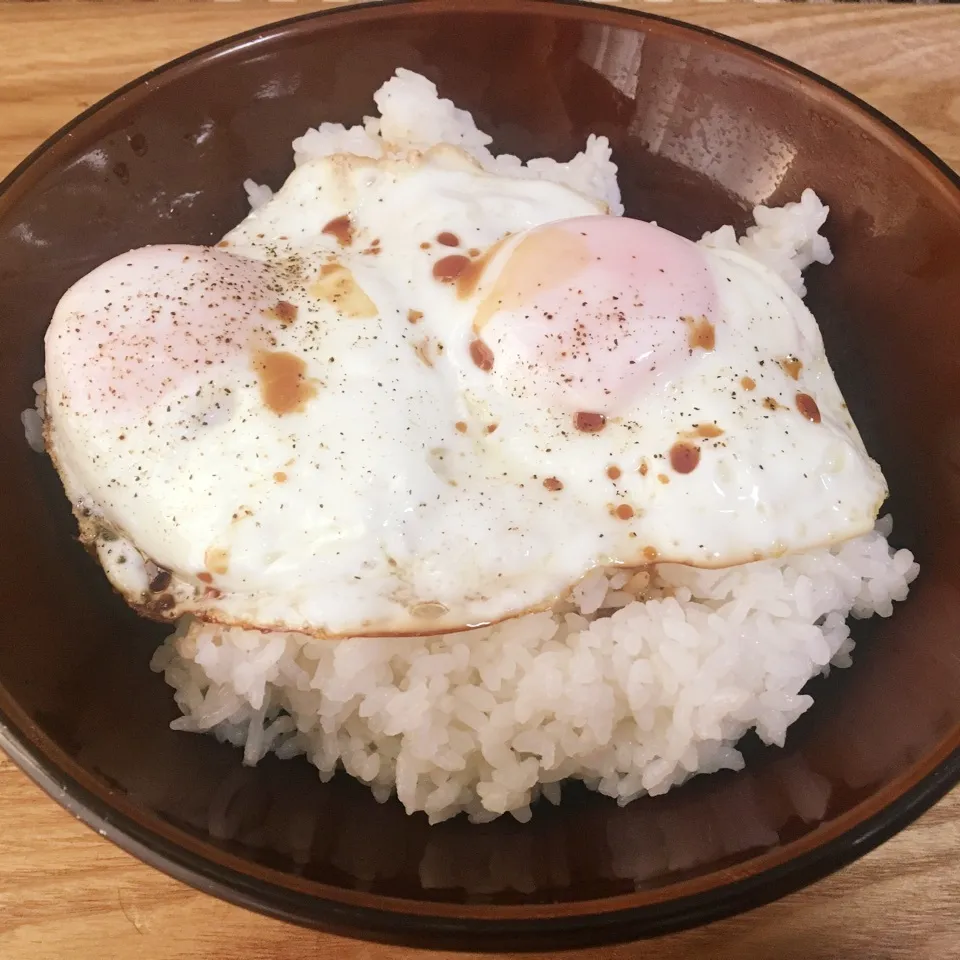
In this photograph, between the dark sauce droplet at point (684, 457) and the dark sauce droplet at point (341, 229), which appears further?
the dark sauce droplet at point (341, 229)

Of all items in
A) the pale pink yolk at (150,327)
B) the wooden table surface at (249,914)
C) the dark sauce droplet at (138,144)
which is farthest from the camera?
the dark sauce droplet at (138,144)

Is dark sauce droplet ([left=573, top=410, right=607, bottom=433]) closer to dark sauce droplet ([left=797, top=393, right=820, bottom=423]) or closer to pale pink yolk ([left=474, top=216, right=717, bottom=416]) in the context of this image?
pale pink yolk ([left=474, top=216, right=717, bottom=416])

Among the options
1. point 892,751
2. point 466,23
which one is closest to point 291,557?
point 892,751

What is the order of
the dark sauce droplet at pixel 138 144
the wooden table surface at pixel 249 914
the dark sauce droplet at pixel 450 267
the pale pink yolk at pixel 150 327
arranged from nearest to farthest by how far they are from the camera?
the wooden table surface at pixel 249 914
the pale pink yolk at pixel 150 327
the dark sauce droplet at pixel 450 267
the dark sauce droplet at pixel 138 144

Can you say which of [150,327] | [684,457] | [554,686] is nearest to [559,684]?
[554,686]

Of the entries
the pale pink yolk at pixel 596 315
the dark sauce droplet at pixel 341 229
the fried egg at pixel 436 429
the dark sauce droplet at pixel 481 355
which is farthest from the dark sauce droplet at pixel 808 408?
the dark sauce droplet at pixel 341 229

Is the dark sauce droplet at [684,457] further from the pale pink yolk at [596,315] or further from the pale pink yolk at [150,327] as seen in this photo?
the pale pink yolk at [150,327]

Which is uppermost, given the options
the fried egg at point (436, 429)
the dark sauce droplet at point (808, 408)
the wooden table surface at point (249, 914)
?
the dark sauce droplet at point (808, 408)

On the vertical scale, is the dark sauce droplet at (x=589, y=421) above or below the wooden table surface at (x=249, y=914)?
above
